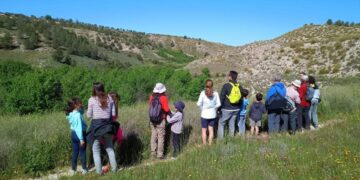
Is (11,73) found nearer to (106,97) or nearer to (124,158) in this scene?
(124,158)

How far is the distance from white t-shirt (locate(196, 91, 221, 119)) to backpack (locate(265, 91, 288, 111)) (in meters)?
1.95

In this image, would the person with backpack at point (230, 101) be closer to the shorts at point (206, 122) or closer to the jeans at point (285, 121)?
the shorts at point (206, 122)

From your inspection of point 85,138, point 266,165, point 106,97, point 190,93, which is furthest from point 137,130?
point 190,93

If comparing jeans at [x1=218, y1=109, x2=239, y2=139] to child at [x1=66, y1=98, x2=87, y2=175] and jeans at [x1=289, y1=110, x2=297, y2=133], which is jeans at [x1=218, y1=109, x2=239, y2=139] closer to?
jeans at [x1=289, y1=110, x2=297, y2=133]

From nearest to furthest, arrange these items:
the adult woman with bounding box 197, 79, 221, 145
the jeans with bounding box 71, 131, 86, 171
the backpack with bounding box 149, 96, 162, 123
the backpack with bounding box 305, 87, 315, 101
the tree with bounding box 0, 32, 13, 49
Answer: the jeans with bounding box 71, 131, 86, 171 < the backpack with bounding box 149, 96, 162, 123 < the adult woman with bounding box 197, 79, 221, 145 < the backpack with bounding box 305, 87, 315, 101 < the tree with bounding box 0, 32, 13, 49

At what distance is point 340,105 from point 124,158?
374 inches

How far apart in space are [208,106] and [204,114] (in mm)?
248

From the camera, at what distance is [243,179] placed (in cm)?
650

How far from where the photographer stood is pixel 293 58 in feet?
166

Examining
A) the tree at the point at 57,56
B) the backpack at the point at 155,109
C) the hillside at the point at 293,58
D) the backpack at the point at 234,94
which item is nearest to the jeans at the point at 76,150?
the backpack at the point at 155,109

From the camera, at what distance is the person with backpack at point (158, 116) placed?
970 cm

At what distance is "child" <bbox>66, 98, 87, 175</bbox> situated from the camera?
8.64 metres

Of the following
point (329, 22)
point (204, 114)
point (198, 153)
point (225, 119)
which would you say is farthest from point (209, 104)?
point (329, 22)

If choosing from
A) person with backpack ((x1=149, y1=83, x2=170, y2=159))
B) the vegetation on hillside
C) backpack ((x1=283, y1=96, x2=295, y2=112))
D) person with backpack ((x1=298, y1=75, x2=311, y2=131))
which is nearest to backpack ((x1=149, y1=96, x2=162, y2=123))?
person with backpack ((x1=149, y1=83, x2=170, y2=159))
